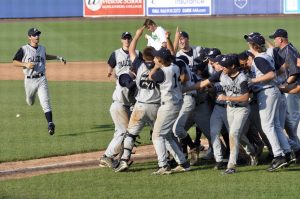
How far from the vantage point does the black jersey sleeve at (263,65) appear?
932 centimetres

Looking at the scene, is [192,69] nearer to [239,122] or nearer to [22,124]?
[239,122]

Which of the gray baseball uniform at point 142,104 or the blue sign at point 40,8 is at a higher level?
the blue sign at point 40,8

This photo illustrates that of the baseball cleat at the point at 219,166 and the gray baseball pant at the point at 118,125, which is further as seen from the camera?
the gray baseball pant at the point at 118,125

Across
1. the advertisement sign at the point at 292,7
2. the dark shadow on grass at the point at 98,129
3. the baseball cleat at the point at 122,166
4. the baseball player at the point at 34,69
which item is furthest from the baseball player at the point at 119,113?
the advertisement sign at the point at 292,7

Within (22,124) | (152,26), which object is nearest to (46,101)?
(22,124)

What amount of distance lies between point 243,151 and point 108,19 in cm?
2662

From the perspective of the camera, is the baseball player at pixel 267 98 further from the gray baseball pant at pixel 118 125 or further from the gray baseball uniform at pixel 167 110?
the gray baseball pant at pixel 118 125

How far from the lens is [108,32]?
32688 mm

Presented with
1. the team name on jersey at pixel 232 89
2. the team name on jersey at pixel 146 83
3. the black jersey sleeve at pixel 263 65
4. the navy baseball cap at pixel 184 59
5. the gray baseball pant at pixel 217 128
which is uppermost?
the navy baseball cap at pixel 184 59

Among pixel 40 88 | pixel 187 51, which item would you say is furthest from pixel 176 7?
pixel 187 51

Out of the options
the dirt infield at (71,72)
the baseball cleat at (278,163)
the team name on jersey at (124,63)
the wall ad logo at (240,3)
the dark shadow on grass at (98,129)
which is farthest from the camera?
the wall ad logo at (240,3)

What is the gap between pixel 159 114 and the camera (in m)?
9.40

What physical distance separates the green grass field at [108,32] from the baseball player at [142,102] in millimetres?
16391

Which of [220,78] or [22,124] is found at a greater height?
[220,78]
